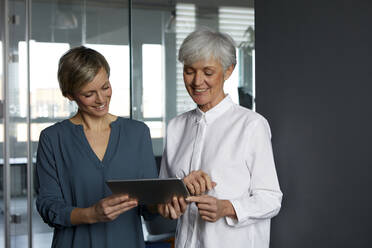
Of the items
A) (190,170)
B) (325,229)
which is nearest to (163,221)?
(325,229)

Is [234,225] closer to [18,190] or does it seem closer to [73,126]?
[73,126]

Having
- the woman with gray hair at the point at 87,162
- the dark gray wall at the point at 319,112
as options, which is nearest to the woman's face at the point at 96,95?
the woman with gray hair at the point at 87,162

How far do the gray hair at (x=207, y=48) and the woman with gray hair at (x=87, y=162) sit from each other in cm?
33

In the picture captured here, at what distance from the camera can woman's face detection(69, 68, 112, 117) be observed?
2.09 meters

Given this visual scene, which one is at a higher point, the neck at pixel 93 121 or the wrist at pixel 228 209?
the neck at pixel 93 121

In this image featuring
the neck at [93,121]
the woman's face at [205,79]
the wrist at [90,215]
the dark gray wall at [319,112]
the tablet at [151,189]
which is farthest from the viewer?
the dark gray wall at [319,112]

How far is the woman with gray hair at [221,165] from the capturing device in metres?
2.02

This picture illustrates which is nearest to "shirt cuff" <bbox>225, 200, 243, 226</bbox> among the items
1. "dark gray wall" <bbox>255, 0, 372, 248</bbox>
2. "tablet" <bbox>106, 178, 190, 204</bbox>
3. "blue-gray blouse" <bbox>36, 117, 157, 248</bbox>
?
"tablet" <bbox>106, 178, 190, 204</bbox>

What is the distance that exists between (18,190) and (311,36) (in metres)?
2.72

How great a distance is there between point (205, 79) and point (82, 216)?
0.69 meters

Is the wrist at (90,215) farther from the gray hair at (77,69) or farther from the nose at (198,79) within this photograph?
the nose at (198,79)

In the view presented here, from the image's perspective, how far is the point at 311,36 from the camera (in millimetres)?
3037

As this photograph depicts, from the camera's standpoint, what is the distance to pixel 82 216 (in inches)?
78.4

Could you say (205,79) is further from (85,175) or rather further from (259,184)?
(85,175)
